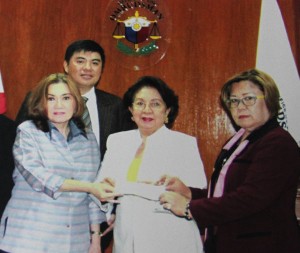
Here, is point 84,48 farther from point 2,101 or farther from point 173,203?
point 173,203

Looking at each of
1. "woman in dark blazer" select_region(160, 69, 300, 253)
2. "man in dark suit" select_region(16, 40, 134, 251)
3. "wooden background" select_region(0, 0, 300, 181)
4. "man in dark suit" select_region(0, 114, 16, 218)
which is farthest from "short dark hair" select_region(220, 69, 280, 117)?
"man in dark suit" select_region(0, 114, 16, 218)

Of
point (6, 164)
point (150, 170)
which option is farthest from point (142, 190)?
point (6, 164)

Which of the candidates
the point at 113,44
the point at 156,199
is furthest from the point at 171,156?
the point at 113,44

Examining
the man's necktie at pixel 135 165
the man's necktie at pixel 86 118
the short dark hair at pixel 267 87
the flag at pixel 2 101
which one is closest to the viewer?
the short dark hair at pixel 267 87

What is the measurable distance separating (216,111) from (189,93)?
0.63 ft

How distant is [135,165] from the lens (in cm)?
A: 220

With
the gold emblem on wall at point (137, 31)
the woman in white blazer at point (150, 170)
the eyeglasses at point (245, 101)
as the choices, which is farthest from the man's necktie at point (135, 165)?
the gold emblem on wall at point (137, 31)

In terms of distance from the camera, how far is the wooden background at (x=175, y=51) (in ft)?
8.63

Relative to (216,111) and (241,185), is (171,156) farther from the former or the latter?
(216,111)

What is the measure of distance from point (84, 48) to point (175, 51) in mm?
564

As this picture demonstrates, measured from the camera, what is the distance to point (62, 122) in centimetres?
211

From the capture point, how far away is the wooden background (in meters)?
2.63

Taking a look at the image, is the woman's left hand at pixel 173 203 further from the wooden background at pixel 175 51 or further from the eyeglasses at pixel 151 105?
the wooden background at pixel 175 51

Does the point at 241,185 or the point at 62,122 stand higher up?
the point at 62,122
